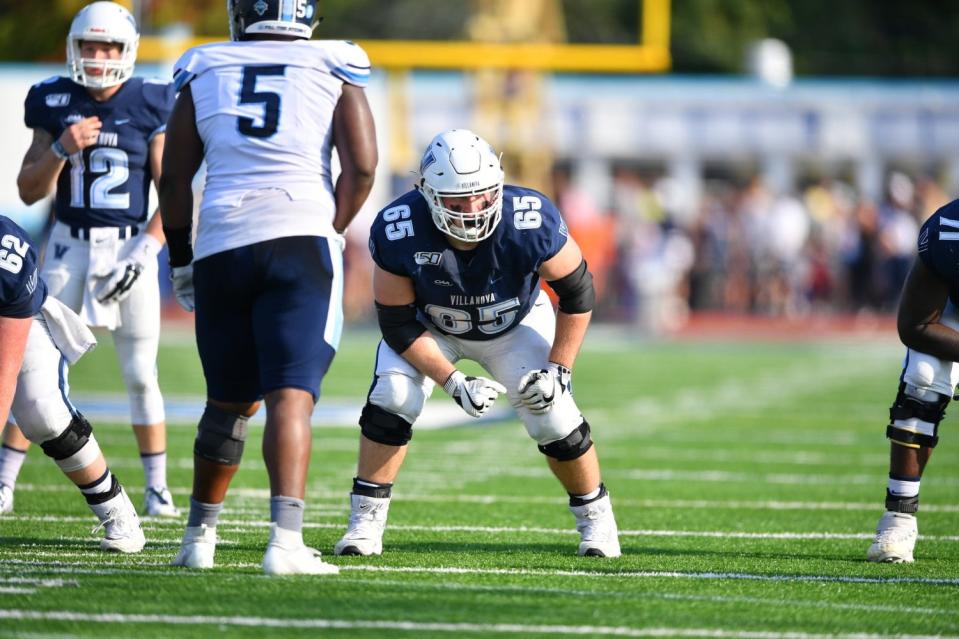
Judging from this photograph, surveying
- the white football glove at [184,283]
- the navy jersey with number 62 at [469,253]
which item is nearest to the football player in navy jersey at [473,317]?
the navy jersey with number 62 at [469,253]

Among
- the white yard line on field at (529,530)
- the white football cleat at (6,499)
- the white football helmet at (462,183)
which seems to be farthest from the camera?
the white football cleat at (6,499)

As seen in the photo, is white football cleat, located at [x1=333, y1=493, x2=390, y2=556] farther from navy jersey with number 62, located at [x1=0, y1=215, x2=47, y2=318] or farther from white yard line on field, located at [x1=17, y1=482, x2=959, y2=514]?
white yard line on field, located at [x1=17, y1=482, x2=959, y2=514]

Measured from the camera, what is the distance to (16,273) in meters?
4.77

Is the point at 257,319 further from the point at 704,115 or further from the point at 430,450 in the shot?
the point at 704,115

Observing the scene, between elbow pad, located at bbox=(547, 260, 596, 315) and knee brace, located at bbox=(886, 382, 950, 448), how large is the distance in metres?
1.14

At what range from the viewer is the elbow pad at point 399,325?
17.2 feet

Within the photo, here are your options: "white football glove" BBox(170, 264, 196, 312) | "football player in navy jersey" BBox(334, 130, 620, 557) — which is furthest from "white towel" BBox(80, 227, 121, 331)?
"football player in navy jersey" BBox(334, 130, 620, 557)

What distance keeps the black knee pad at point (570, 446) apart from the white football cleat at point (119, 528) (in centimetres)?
142

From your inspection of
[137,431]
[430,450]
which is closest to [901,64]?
[430,450]

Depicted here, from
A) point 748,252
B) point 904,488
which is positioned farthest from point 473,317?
point 748,252

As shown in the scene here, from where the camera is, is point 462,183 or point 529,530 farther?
point 529,530

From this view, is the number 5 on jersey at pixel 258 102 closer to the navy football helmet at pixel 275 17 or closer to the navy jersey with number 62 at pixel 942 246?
the navy football helmet at pixel 275 17

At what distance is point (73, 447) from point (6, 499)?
1.23m

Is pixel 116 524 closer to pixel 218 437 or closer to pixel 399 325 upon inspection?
pixel 218 437
